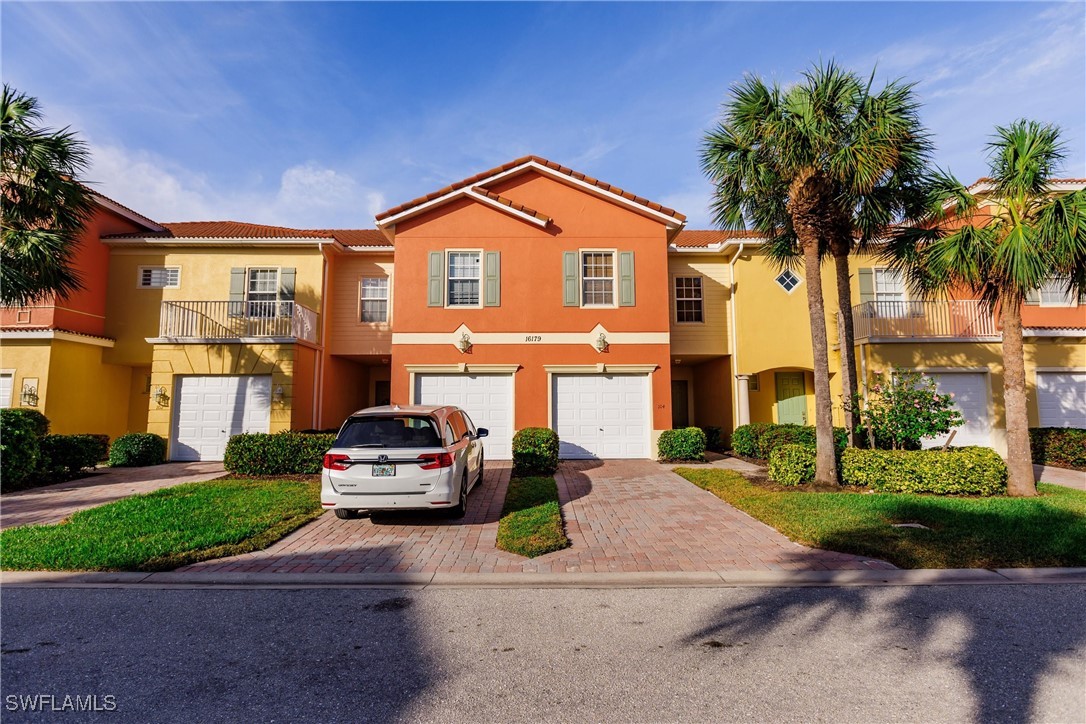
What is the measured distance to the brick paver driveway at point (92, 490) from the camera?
28.3 ft

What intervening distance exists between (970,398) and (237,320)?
22.5 meters

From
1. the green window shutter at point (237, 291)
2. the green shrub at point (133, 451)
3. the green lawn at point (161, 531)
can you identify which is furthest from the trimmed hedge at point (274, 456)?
the green window shutter at point (237, 291)

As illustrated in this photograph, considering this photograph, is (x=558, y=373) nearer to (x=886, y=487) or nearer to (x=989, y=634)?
(x=886, y=487)

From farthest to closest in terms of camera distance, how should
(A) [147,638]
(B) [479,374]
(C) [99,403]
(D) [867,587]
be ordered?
(C) [99,403], (B) [479,374], (D) [867,587], (A) [147,638]

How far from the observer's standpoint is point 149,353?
56.4ft

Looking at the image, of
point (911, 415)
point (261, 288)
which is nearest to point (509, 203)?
point (261, 288)

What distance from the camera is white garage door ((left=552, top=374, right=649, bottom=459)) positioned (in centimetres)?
1491

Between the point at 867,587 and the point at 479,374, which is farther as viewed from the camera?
the point at 479,374

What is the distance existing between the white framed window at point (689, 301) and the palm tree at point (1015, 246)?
7.89m

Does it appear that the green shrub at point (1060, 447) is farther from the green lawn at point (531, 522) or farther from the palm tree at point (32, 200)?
the palm tree at point (32, 200)

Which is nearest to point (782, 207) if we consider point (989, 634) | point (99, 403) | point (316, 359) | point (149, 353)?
point (989, 634)

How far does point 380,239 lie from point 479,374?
790 cm

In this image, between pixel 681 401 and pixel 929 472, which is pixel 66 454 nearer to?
pixel 929 472

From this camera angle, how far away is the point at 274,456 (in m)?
12.2
